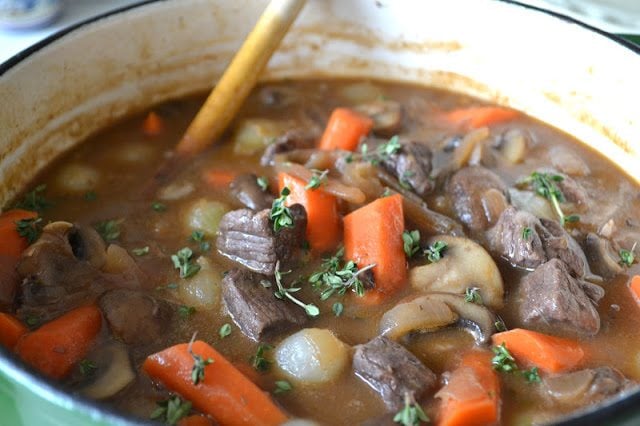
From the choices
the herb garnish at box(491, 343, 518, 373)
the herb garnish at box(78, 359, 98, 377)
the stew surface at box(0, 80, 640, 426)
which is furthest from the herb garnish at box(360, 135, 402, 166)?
the herb garnish at box(78, 359, 98, 377)

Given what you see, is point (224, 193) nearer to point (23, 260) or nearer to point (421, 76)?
point (23, 260)

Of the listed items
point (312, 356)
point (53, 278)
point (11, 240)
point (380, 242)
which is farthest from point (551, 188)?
point (11, 240)

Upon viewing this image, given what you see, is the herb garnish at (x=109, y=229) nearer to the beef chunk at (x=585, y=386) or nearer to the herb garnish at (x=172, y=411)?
the herb garnish at (x=172, y=411)

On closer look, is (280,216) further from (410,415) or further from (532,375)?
(532,375)

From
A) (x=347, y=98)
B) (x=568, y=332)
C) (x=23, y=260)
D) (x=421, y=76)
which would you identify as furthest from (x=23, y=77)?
(x=568, y=332)

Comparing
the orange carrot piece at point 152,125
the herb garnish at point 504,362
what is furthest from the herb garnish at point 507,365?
the orange carrot piece at point 152,125
